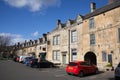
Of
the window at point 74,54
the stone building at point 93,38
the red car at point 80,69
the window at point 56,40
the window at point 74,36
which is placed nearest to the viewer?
the red car at point 80,69

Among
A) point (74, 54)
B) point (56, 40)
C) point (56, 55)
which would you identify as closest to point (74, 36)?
point (74, 54)

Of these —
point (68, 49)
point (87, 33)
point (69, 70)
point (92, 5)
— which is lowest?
point (69, 70)

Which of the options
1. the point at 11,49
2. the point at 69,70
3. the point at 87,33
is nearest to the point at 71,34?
the point at 87,33

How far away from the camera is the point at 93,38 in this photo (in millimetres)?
27391

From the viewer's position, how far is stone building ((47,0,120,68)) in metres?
23.6

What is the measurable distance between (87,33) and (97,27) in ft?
8.32

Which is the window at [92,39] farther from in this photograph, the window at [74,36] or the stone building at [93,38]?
the window at [74,36]

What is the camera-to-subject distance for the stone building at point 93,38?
77.4ft

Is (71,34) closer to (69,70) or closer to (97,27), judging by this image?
(97,27)

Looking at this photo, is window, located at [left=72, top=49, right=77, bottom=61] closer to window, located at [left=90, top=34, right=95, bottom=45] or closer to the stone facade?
the stone facade

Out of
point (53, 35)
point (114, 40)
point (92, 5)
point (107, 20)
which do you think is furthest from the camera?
point (53, 35)

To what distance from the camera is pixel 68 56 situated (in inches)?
1318

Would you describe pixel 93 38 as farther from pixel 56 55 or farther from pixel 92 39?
pixel 56 55

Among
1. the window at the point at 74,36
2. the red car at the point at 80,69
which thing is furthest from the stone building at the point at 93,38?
the red car at the point at 80,69
